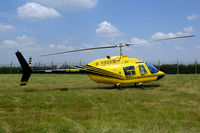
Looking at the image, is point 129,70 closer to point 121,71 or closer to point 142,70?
point 121,71

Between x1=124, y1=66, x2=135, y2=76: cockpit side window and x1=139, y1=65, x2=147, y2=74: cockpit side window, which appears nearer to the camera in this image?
x1=124, y1=66, x2=135, y2=76: cockpit side window

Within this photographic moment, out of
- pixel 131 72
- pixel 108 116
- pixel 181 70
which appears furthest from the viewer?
pixel 181 70

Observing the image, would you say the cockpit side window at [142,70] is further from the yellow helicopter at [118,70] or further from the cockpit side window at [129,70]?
the cockpit side window at [129,70]

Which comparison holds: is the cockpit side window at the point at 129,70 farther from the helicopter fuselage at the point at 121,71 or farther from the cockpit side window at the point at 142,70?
the cockpit side window at the point at 142,70

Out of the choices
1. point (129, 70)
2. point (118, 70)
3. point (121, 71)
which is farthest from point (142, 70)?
point (118, 70)

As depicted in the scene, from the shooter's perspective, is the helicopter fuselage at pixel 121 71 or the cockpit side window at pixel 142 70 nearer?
the helicopter fuselage at pixel 121 71

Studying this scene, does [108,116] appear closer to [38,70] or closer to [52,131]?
[52,131]

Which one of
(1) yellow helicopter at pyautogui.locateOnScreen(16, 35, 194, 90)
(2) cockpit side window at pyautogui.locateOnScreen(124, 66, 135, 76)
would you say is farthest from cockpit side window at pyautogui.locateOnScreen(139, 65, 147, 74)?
(2) cockpit side window at pyautogui.locateOnScreen(124, 66, 135, 76)

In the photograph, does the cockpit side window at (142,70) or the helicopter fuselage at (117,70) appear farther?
the cockpit side window at (142,70)

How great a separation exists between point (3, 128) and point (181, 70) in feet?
121

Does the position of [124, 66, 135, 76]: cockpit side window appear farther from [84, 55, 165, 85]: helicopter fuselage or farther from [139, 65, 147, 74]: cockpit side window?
[139, 65, 147, 74]: cockpit side window

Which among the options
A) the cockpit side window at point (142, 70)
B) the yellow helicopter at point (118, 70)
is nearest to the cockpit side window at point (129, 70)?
the yellow helicopter at point (118, 70)

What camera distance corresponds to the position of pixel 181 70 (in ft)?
120

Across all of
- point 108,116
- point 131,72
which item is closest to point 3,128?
point 108,116
